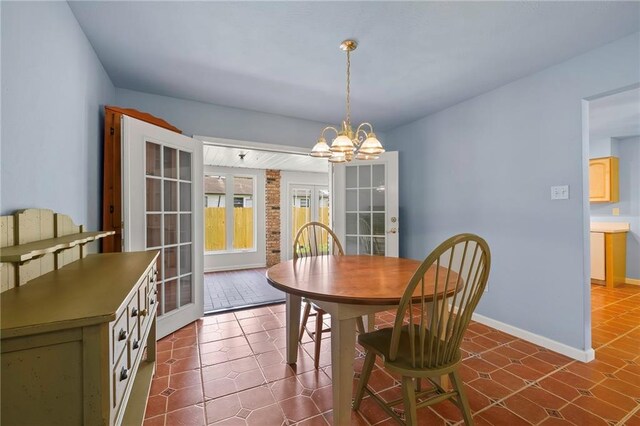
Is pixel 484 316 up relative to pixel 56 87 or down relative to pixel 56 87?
down

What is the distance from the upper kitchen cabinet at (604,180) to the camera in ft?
14.0

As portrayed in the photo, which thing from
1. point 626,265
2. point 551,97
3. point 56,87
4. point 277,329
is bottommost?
point 277,329

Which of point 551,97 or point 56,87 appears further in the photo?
point 551,97

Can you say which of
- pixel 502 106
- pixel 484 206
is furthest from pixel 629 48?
pixel 484 206

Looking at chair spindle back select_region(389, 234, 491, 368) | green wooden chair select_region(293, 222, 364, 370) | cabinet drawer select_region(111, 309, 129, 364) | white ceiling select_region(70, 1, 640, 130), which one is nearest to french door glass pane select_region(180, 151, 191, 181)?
white ceiling select_region(70, 1, 640, 130)

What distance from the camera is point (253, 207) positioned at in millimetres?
6215

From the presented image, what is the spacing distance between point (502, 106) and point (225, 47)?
257 centimetres

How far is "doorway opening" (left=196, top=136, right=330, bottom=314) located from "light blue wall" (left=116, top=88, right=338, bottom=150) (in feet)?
4.25

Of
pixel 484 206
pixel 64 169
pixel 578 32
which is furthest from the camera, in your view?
pixel 484 206

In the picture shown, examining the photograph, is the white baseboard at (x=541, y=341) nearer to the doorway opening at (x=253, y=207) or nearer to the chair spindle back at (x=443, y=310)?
the chair spindle back at (x=443, y=310)

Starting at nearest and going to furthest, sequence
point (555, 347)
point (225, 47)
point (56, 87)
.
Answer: point (56, 87) → point (225, 47) → point (555, 347)

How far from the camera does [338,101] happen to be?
3107mm

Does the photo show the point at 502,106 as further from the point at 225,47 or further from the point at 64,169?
the point at 64,169

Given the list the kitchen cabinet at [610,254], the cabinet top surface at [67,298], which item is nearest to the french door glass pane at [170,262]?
the cabinet top surface at [67,298]
